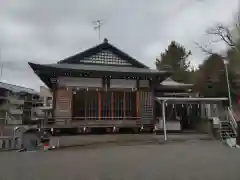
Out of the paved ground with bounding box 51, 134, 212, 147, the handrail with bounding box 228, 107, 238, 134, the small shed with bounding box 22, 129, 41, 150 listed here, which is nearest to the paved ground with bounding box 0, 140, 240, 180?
the small shed with bounding box 22, 129, 41, 150

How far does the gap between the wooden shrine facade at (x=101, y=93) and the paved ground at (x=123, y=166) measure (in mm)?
5566

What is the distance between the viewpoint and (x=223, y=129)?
13.1 meters

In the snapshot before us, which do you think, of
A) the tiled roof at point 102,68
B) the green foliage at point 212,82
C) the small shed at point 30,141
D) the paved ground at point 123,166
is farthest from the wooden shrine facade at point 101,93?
the green foliage at point 212,82

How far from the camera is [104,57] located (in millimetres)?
15758

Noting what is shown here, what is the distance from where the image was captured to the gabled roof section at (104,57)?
1535 centimetres

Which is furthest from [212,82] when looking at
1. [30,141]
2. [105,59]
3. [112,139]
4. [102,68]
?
[30,141]

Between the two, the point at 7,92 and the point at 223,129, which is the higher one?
the point at 7,92

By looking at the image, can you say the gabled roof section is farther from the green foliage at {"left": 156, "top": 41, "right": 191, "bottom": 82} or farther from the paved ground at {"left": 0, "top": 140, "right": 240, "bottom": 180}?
the green foliage at {"left": 156, "top": 41, "right": 191, "bottom": 82}

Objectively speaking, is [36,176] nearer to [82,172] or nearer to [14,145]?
[82,172]

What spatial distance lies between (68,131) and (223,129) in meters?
8.33

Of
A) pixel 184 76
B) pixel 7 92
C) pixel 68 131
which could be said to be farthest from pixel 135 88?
pixel 7 92

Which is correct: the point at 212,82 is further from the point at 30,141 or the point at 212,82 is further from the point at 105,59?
the point at 30,141

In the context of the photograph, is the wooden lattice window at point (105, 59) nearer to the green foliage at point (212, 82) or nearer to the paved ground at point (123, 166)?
the green foliage at point (212, 82)

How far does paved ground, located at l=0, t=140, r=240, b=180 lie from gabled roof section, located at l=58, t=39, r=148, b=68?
8.01 meters
